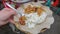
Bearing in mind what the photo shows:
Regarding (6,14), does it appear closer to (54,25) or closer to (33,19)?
(33,19)

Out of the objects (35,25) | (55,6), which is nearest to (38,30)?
(35,25)

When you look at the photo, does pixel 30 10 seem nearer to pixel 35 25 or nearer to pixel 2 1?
pixel 35 25

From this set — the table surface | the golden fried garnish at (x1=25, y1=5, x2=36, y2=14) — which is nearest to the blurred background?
the table surface

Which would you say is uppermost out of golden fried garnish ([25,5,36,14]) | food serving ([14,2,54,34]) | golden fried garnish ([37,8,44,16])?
golden fried garnish ([25,5,36,14])

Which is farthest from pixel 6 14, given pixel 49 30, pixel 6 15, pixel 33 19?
pixel 49 30

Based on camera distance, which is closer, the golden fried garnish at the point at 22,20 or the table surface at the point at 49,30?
the golden fried garnish at the point at 22,20

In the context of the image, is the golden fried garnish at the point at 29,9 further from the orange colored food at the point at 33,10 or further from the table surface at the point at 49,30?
the table surface at the point at 49,30

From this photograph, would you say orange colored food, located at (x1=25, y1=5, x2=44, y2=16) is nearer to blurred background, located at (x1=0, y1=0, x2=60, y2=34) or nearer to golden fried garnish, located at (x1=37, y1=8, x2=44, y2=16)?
golden fried garnish, located at (x1=37, y1=8, x2=44, y2=16)

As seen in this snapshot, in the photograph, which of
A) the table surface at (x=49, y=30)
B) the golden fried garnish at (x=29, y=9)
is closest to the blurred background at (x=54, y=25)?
the table surface at (x=49, y=30)

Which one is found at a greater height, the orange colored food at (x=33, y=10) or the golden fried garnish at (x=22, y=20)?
the orange colored food at (x=33, y=10)

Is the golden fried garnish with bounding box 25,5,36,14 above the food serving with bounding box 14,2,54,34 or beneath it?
above

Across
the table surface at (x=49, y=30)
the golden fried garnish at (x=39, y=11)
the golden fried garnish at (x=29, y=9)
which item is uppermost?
the golden fried garnish at (x=29, y=9)
